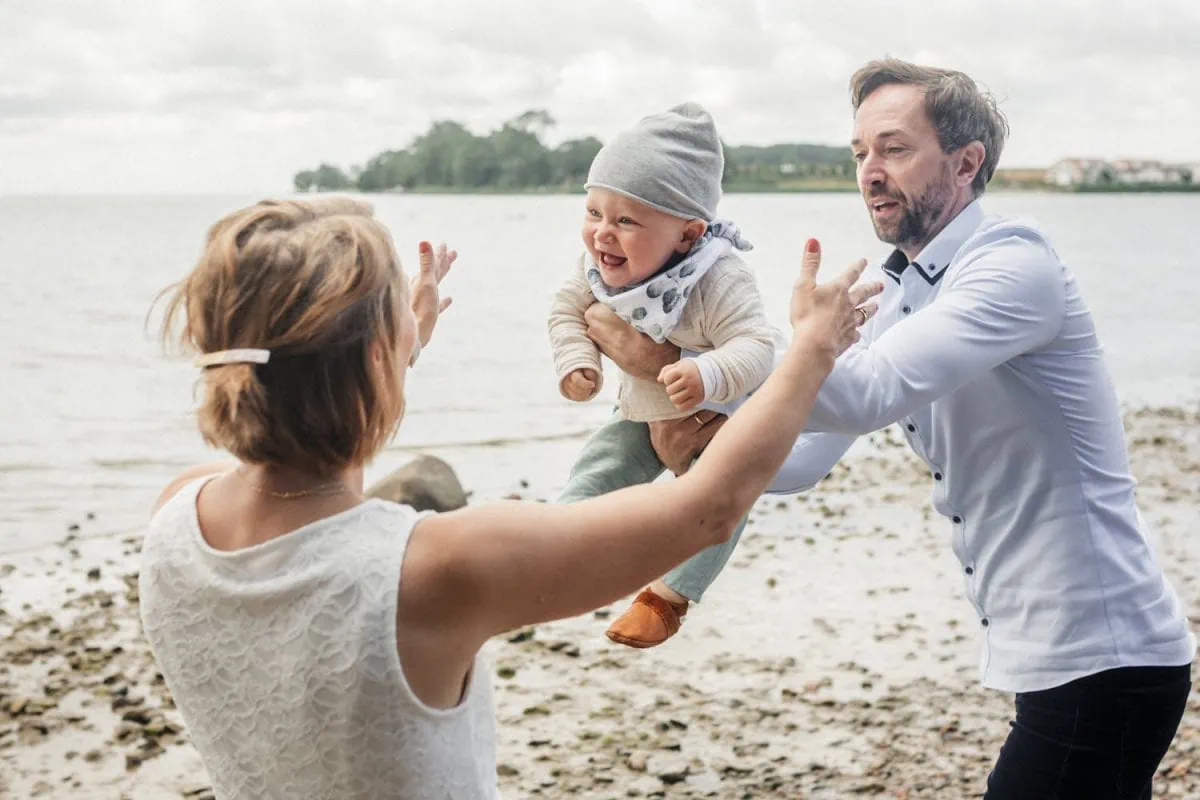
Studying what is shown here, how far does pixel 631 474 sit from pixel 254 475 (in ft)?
5.21

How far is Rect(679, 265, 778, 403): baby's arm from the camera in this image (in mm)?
3035

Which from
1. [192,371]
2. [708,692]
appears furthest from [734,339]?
[192,371]

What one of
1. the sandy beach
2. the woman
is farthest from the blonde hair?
the sandy beach

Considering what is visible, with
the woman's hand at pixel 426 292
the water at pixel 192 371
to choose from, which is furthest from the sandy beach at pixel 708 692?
the woman's hand at pixel 426 292

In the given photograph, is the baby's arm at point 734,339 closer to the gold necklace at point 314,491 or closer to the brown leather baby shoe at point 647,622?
the brown leather baby shoe at point 647,622

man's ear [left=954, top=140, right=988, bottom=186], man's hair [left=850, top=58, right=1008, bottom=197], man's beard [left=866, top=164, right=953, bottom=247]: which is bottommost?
man's beard [left=866, top=164, right=953, bottom=247]

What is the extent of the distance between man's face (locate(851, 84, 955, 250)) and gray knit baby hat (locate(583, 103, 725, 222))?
43 cm

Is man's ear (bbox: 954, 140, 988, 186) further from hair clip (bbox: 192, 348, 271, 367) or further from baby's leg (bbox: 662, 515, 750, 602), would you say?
hair clip (bbox: 192, 348, 271, 367)

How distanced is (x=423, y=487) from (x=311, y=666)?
9.11 meters

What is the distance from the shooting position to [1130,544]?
127 inches

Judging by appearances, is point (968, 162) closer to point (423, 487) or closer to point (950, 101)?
point (950, 101)

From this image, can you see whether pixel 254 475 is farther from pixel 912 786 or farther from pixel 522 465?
pixel 522 465

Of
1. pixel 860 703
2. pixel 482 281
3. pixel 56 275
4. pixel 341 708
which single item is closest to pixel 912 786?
pixel 860 703

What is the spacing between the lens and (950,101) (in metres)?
3.41
